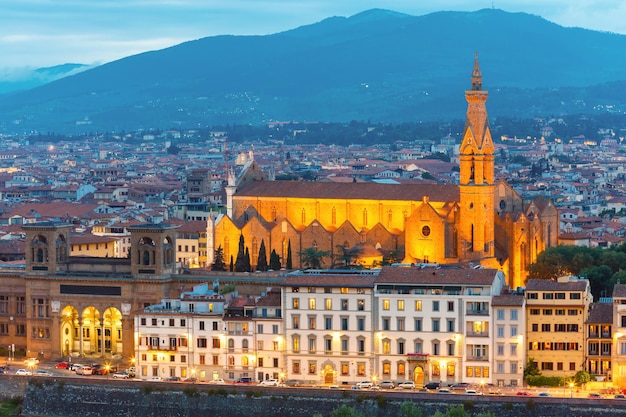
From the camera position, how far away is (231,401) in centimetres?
5584

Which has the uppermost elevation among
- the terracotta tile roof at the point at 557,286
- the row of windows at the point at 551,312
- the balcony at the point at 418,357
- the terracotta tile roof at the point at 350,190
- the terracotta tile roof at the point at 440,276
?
the terracotta tile roof at the point at 350,190

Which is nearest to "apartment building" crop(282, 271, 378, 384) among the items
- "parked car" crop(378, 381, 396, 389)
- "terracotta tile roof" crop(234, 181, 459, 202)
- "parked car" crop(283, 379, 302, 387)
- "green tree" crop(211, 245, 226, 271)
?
"parked car" crop(283, 379, 302, 387)

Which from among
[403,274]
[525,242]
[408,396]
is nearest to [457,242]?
[525,242]

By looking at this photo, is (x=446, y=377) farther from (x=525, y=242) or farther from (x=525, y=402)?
(x=525, y=242)

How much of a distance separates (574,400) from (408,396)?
5.17 meters

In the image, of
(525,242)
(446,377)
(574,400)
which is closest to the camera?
(574,400)

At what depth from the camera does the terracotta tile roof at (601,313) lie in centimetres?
5603

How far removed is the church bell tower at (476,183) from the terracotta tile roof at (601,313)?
1983 cm

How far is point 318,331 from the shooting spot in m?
57.8

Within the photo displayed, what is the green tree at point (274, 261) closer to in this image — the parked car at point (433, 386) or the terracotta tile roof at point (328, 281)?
the terracotta tile roof at point (328, 281)

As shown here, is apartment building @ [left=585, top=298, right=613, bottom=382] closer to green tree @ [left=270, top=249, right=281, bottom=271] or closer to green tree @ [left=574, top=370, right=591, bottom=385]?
green tree @ [left=574, top=370, right=591, bottom=385]

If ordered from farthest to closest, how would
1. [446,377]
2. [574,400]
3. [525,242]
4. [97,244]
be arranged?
[97,244]
[525,242]
[446,377]
[574,400]

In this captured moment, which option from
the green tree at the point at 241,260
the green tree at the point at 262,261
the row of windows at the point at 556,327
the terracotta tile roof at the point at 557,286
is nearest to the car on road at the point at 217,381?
the row of windows at the point at 556,327

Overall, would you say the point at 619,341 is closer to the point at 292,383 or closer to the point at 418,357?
the point at 418,357
